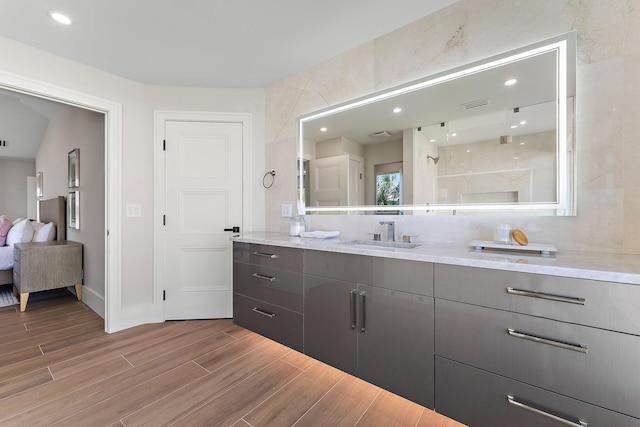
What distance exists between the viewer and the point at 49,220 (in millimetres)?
4266

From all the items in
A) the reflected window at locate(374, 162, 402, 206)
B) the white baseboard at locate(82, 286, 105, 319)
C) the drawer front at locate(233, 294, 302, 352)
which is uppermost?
the reflected window at locate(374, 162, 402, 206)

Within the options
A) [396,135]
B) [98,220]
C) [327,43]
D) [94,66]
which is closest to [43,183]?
[98,220]

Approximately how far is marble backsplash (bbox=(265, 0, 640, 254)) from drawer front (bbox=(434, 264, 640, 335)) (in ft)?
1.70

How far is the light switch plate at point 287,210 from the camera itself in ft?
8.59

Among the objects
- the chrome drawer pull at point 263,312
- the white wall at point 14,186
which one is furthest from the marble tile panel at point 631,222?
the white wall at point 14,186

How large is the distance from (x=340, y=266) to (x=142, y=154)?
2360 mm

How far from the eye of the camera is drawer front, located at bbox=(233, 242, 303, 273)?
6.09 feet

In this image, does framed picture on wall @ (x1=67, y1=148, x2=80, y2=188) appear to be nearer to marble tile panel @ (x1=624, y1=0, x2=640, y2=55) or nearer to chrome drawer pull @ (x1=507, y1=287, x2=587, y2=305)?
chrome drawer pull @ (x1=507, y1=287, x2=587, y2=305)

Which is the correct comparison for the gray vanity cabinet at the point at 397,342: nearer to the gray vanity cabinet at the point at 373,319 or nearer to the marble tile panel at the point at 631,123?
the gray vanity cabinet at the point at 373,319

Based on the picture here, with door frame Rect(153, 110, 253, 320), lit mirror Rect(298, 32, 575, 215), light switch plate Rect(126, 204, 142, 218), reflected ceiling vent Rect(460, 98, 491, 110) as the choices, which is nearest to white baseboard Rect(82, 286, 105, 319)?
door frame Rect(153, 110, 253, 320)

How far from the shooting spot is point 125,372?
1.90 meters

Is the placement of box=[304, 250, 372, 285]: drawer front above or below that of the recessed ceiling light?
below

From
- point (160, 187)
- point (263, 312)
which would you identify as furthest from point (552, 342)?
point (160, 187)

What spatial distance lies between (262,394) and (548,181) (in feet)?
6.62
